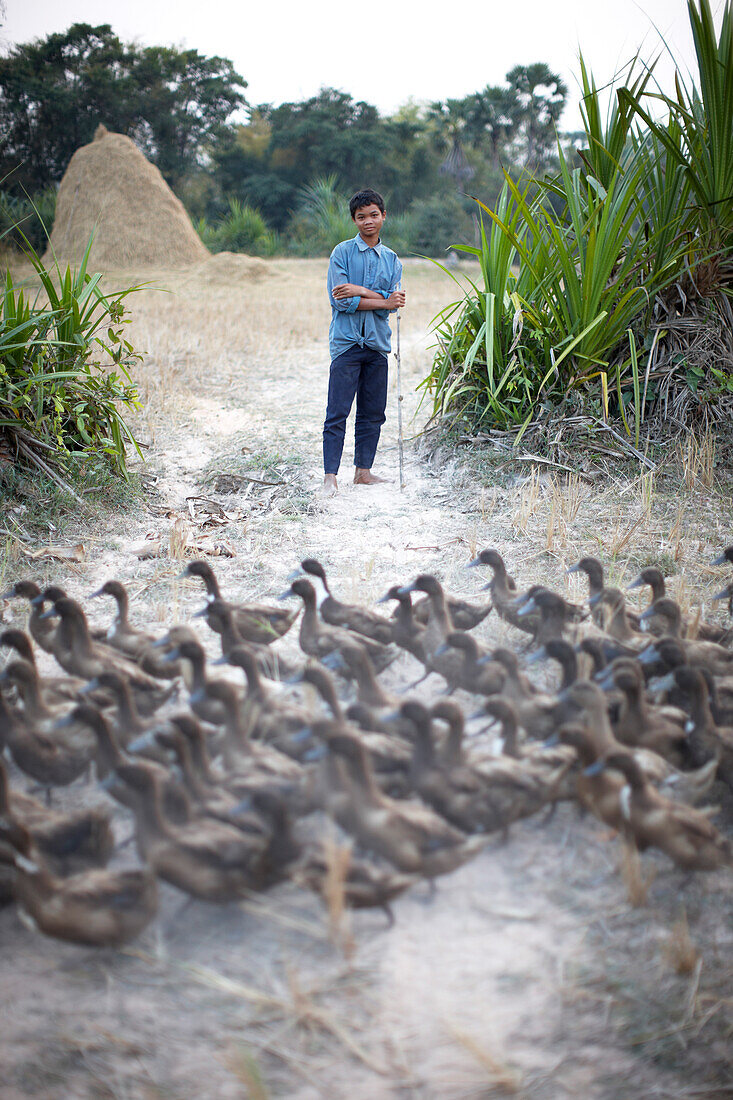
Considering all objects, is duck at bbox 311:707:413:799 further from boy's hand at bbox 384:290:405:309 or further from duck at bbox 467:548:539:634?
boy's hand at bbox 384:290:405:309

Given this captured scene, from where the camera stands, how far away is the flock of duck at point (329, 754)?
2215 mm

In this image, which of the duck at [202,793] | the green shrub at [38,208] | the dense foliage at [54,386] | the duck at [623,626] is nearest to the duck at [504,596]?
the duck at [623,626]

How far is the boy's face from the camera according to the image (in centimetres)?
547

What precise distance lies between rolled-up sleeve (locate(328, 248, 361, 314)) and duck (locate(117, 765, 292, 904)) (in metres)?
4.20

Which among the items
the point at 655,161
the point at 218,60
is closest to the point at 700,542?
the point at 655,161

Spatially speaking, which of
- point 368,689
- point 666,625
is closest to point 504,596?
point 666,625

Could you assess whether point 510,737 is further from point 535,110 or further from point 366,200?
point 535,110

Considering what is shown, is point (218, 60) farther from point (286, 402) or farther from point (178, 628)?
point (178, 628)

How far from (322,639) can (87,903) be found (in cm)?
157

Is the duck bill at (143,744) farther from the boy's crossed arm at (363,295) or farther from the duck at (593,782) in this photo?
the boy's crossed arm at (363,295)

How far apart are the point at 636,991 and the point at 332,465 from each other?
442cm

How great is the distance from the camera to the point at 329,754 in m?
2.40

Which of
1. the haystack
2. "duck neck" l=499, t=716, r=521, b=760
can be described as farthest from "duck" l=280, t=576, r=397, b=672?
the haystack

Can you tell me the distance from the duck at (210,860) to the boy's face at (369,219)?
4.55 m
